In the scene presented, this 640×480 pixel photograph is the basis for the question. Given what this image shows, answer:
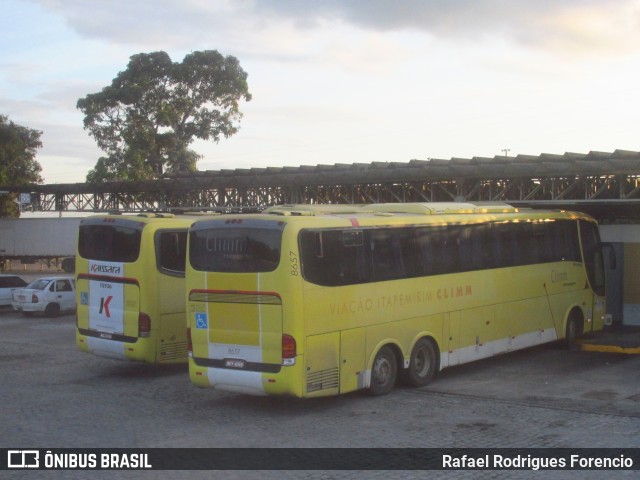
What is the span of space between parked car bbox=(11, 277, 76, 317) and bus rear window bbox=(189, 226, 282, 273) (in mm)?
17284

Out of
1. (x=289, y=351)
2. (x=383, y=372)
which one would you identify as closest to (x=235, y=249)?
(x=289, y=351)

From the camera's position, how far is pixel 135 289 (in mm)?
16641

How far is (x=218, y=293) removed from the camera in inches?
545

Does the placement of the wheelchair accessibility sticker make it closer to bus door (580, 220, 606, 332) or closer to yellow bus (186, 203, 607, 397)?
yellow bus (186, 203, 607, 397)

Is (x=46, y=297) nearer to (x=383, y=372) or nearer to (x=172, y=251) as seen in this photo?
(x=172, y=251)

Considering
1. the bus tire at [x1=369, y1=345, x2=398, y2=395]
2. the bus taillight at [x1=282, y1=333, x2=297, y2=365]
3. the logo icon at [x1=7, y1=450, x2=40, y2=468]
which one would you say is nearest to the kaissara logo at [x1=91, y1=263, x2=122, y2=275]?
the bus taillight at [x1=282, y1=333, x2=297, y2=365]

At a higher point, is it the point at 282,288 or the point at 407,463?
the point at 282,288

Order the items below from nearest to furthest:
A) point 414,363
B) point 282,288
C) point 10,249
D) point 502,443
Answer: point 502,443, point 282,288, point 414,363, point 10,249

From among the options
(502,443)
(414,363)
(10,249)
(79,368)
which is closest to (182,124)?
(10,249)

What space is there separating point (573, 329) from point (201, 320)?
1055 centimetres

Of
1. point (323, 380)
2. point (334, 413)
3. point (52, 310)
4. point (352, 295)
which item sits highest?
point (352, 295)

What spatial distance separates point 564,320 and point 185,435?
11.4 m

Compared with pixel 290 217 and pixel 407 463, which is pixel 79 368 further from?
pixel 407 463
